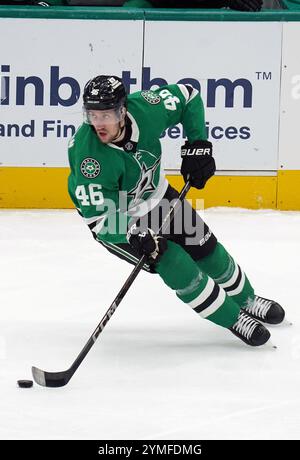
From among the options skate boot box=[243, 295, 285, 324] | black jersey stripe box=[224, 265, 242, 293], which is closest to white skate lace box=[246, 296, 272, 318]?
skate boot box=[243, 295, 285, 324]

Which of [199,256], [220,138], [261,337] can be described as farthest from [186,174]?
[220,138]

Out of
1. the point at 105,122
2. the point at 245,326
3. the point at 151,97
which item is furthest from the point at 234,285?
the point at 105,122

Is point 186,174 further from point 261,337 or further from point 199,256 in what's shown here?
point 261,337

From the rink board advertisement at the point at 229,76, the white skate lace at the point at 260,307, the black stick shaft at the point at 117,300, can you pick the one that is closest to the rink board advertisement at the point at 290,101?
the rink board advertisement at the point at 229,76

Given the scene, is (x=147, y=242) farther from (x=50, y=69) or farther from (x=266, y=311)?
(x=50, y=69)

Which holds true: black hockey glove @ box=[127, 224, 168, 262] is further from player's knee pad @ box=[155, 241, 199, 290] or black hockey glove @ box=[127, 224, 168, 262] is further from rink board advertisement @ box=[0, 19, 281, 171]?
rink board advertisement @ box=[0, 19, 281, 171]

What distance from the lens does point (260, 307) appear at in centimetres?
466

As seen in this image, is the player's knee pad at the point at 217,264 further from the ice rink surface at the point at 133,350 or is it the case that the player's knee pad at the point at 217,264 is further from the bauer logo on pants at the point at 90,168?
the bauer logo on pants at the point at 90,168

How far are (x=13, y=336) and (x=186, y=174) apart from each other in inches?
33.4

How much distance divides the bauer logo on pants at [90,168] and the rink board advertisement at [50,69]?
7.35ft

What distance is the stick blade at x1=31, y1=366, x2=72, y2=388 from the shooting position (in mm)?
3945

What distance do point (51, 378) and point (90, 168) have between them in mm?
703

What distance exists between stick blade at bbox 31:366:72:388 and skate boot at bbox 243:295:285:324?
3.10ft
